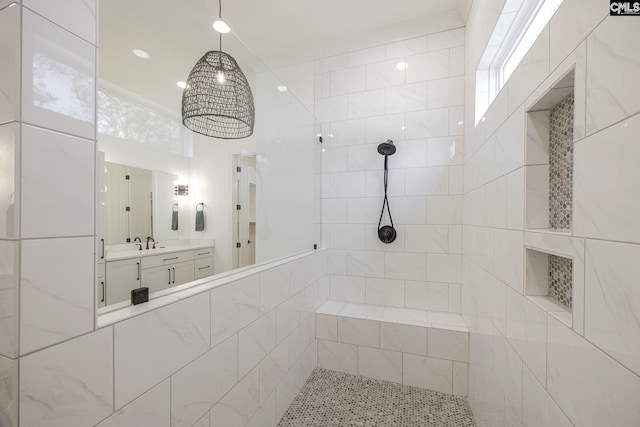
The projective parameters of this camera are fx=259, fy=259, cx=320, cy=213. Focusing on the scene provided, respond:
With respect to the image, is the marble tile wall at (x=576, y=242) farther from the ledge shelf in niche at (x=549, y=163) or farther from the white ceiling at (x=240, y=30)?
the white ceiling at (x=240, y=30)

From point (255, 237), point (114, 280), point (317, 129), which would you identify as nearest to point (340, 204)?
point (317, 129)

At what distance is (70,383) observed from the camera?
604 millimetres

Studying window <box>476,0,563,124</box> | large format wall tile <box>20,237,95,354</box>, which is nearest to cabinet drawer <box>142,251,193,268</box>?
large format wall tile <box>20,237,95,354</box>

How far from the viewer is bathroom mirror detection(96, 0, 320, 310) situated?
91 cm

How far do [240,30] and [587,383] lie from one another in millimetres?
2821

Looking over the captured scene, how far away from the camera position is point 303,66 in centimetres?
252

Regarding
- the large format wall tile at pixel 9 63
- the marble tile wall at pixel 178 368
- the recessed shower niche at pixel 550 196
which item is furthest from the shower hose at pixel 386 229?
the large format wall tile at pixel 9 63

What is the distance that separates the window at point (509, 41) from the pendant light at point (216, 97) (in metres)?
1.34

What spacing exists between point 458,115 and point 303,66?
1490 millimetres

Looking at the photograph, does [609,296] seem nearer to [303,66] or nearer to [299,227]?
[299,227]

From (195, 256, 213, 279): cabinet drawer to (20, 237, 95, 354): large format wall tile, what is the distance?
509 mm

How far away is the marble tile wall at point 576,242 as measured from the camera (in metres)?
0.48

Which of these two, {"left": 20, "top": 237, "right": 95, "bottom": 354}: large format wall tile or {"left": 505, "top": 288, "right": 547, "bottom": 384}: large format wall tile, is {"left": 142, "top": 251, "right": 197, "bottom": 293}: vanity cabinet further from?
{"left": 505, "top": 288, "right": 547, "bottom": 384}: large format wall tile

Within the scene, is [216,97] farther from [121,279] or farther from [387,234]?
[387,234]
